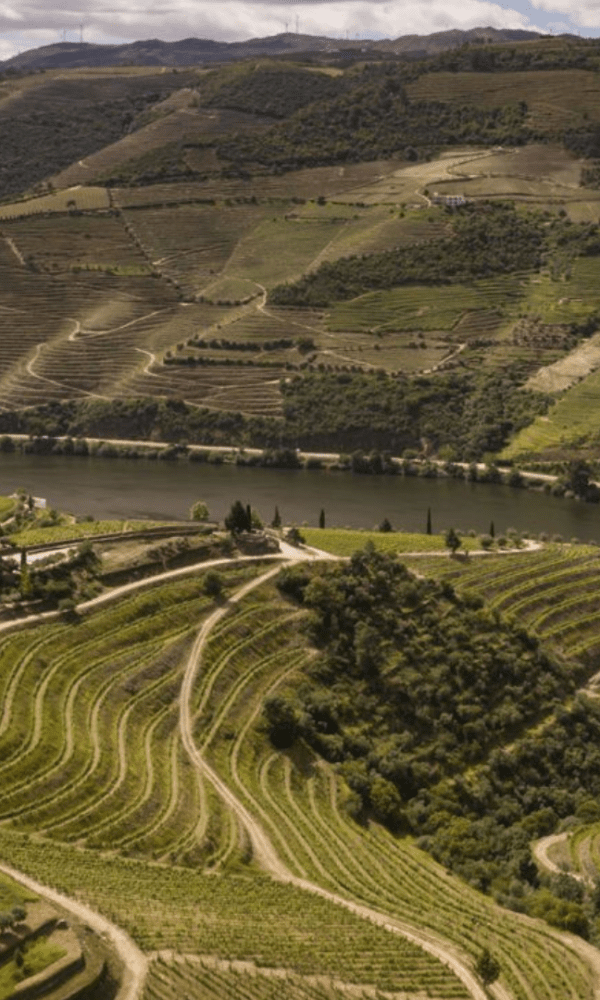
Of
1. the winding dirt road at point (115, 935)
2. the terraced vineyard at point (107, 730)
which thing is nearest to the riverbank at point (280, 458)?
the terraced vineyard at point (107, 730)

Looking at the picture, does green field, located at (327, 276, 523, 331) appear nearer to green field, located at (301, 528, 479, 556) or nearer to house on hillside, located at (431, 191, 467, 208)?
house on hillside, located at (431, 191, 467, 208)

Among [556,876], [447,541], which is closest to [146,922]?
[556,876]

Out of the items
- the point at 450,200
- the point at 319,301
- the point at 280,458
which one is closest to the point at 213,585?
the point at 280,458

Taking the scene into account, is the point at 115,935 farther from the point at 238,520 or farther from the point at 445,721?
the point at 238,520

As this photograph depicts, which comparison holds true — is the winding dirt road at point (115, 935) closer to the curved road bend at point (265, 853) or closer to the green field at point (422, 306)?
the curved road bend at point (265, 853)

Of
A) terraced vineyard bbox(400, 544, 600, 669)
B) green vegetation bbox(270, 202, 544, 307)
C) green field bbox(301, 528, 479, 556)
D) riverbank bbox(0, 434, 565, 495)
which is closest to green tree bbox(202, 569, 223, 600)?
green field bbox(301, 528, 479, 556)

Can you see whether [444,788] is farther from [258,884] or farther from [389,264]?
[389,264]
